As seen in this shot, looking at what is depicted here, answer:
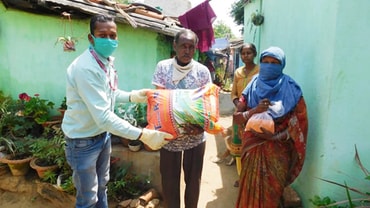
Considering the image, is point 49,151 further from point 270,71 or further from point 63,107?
point 270,71

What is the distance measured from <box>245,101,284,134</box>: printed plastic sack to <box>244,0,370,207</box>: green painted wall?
0.50 metres

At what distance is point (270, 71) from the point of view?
211 centimetres

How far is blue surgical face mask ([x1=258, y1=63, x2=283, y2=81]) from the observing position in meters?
2.10

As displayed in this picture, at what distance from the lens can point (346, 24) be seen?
2.07 metres

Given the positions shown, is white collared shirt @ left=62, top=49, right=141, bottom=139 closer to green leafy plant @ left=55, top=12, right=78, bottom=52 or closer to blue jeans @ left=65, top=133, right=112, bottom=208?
blue jeans @ left=65, top=133, right=112, bottom=208

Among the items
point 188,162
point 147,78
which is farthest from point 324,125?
point 147,78

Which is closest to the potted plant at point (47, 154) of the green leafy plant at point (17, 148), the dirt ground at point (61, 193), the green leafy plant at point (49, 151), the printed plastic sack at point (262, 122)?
the green leafy plant at point (49, 151)

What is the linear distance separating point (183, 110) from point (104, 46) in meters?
0.77

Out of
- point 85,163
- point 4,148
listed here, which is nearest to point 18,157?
point 4,148

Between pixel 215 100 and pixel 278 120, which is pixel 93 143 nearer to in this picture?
pixel 215 100

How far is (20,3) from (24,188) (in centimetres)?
286

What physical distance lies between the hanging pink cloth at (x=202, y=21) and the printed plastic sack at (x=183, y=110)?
3543mm

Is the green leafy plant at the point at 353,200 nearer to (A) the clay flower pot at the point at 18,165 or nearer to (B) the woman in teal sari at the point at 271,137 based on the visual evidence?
(B) the woman in teal sari at the point at 271,137

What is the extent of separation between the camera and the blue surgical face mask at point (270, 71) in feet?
6.88
